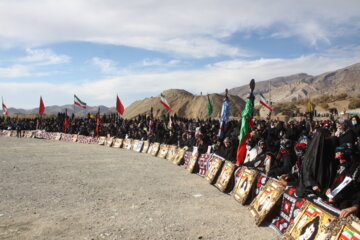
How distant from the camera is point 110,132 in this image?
97.8 feet

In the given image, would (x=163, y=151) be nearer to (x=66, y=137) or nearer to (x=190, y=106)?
(x=66, y=137)

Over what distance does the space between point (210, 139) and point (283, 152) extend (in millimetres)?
8264

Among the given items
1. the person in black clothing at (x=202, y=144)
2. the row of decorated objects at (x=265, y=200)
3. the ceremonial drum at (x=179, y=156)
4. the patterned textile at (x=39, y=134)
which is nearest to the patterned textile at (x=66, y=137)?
the patterned textile at (x=39, y=134)

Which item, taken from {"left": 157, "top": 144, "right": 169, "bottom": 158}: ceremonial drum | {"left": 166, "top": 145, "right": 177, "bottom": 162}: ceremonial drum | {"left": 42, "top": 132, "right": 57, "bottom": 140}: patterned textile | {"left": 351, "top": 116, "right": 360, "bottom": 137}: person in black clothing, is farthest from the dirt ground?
{"left": 42, "top": 132, "right": 57, "bottom": 140}: patterned textile

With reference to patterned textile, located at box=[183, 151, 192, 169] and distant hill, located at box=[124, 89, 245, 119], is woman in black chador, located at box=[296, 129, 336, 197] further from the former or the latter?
distant hill, located at box=[124, 89, 245, 119]

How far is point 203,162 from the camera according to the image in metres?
11.9

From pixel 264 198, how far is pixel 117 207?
3409mm

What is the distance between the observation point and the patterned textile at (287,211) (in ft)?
17.9

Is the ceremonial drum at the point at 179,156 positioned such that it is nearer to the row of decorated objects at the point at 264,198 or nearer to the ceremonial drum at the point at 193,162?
the row of decorated objects at the point at 264,198

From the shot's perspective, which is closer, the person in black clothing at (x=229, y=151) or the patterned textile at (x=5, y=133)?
the person in black clothing at (x=229, y=151)

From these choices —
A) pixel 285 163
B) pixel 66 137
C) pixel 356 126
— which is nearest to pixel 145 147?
pixel 356 126

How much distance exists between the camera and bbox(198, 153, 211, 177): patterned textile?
1159cm

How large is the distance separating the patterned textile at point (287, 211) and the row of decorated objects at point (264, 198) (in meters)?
0.05

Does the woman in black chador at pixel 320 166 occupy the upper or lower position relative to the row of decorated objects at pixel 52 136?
upper
